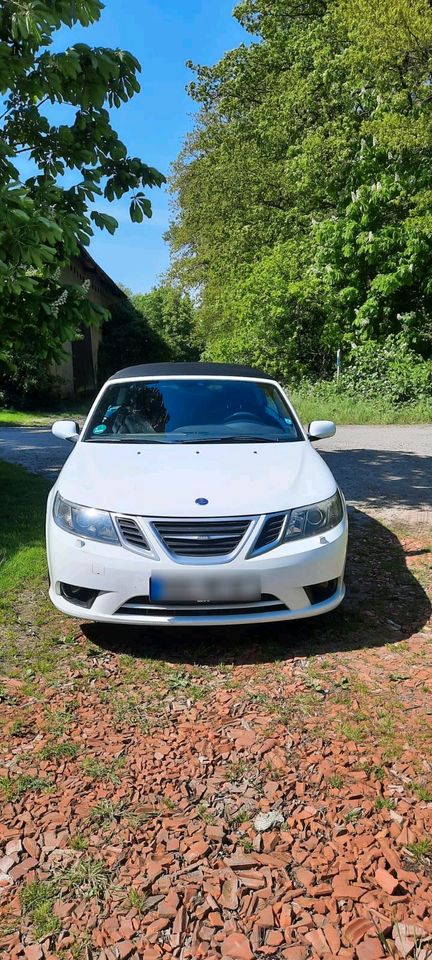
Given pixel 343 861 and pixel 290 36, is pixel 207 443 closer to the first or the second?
pixel 343 861

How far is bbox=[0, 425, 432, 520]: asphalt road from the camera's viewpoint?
308 inches

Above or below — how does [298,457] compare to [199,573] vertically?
above

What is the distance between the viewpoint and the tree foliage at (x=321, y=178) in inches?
624

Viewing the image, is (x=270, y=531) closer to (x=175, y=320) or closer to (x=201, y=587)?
(x=201, y=587)

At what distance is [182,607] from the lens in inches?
132

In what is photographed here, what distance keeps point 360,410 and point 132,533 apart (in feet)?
47.5

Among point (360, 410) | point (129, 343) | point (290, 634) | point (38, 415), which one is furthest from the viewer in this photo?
point (129, 343)

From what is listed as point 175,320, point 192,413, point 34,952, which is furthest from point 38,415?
point 175,320

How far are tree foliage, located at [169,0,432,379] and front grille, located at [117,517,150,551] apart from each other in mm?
15347

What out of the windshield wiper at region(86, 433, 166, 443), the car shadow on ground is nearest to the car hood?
the windshield wiper at region(86, 433, 166, 443)

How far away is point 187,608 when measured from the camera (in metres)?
3.35

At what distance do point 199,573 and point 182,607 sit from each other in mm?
216

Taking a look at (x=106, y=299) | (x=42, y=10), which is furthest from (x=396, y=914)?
(x=106, y=299)

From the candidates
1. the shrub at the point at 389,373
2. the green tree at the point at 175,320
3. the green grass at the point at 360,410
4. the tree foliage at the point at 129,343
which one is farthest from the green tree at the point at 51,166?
the green tree at the point at 175,320
